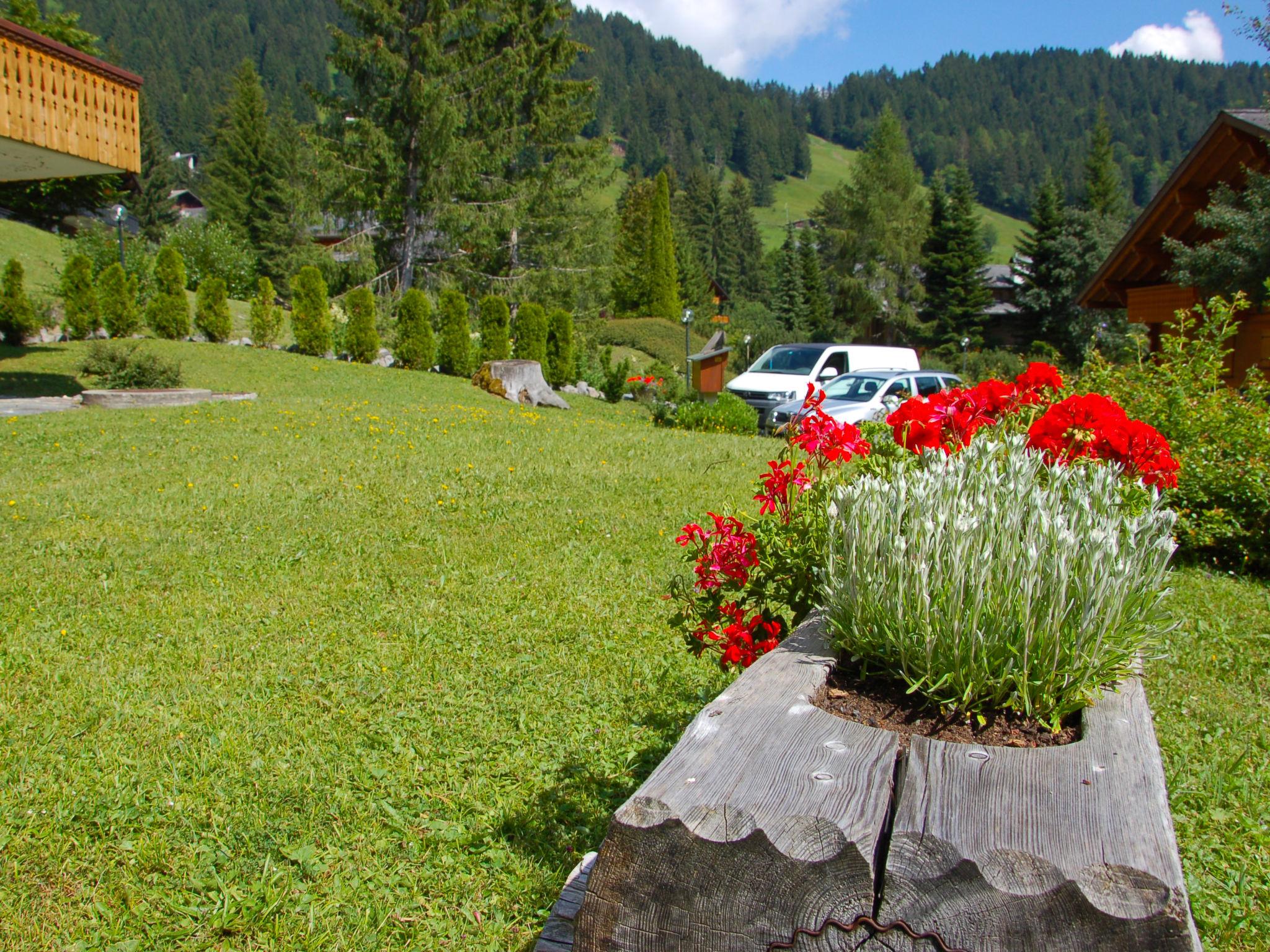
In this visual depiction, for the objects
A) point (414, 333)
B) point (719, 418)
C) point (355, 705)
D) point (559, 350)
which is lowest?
point (355, 705)

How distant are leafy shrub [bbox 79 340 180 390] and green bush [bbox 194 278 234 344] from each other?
5.54 meters

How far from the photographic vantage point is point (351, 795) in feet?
10.5

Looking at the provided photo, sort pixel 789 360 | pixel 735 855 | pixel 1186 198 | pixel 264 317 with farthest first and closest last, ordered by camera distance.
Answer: pixel 264 317 < pixel 789 360 < pixel 1186 198 < pixel 735 855

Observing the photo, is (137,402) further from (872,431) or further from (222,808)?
(872,431)

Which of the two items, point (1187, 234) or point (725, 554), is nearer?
point (725, 554)

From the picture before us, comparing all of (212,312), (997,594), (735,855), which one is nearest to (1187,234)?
(997,594)

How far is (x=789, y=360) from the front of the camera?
19391 mm

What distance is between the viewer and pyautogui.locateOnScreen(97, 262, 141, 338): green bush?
18359mm

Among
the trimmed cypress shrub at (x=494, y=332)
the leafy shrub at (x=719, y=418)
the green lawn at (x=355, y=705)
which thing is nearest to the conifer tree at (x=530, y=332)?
the trimmed cypress shrub at (x=494, y=332)

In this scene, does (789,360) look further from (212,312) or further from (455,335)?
(212,312)

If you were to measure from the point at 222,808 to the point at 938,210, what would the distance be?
5266 centimetres

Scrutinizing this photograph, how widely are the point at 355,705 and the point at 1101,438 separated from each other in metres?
3.10

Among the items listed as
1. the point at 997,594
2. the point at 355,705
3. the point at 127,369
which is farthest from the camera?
the point at 127,369

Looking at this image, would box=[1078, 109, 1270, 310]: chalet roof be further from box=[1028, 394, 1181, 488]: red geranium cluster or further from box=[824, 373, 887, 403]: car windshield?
box=[1028, 394, 1181, 488]: red geranium cluster
